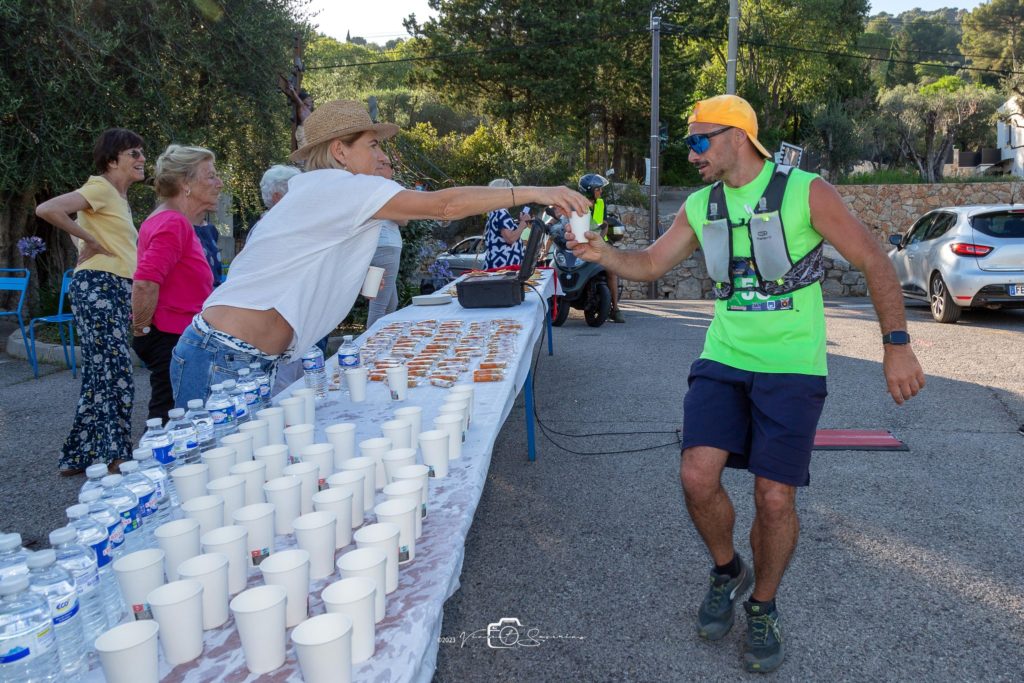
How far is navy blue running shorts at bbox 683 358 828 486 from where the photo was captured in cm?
250

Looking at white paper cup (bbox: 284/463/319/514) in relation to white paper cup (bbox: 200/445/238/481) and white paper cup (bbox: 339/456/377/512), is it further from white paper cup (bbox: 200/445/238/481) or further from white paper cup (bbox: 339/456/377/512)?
white paper cup (bbox: 200/445/238/481)

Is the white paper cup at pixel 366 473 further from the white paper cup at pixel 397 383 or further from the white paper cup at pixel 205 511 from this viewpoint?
the white paper cup at pixel 397 383

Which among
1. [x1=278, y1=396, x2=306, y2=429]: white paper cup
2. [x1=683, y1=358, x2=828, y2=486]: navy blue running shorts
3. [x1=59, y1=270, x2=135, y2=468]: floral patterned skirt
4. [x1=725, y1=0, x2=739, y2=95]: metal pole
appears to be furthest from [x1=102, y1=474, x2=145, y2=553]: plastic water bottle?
[x1=725, y1=0, x2=739, y2=95]: metal pole

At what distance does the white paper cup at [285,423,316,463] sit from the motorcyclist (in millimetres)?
1697

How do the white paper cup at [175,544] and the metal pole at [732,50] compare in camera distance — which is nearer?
the white paper cup at [175,544]

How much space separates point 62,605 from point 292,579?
37cm

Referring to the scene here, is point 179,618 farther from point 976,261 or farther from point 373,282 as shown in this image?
point 976,261

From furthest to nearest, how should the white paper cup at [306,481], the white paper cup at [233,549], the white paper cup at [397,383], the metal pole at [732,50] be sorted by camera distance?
the metal pole at [732,50], the white paper cup at [397,383], the white paper cup at [306,481], the white paper cup at [233,549]

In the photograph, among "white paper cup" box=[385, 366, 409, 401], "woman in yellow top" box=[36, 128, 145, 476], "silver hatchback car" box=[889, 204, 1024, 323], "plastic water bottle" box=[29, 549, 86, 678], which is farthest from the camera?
"silver hatchback car" box=[889, 204, 1024, 323]

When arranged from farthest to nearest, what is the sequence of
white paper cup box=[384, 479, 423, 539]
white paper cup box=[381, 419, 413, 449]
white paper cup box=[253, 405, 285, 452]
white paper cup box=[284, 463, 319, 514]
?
white paper cup box=[253, 405, 285, 452] < white paper cup box=[381, 419, 413, 449] < white paper cup box=[284, 463, 319, 514] < white paper cup box=[384, 479, 423, 539]

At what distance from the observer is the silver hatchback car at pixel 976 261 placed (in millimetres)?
A: 9570

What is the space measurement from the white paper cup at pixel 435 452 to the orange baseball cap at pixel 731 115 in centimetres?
150

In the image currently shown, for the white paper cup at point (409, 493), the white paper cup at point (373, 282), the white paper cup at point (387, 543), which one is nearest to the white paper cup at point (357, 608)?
the white paper cup at point (387, 543)

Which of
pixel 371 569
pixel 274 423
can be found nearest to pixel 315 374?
pixel 274 423
